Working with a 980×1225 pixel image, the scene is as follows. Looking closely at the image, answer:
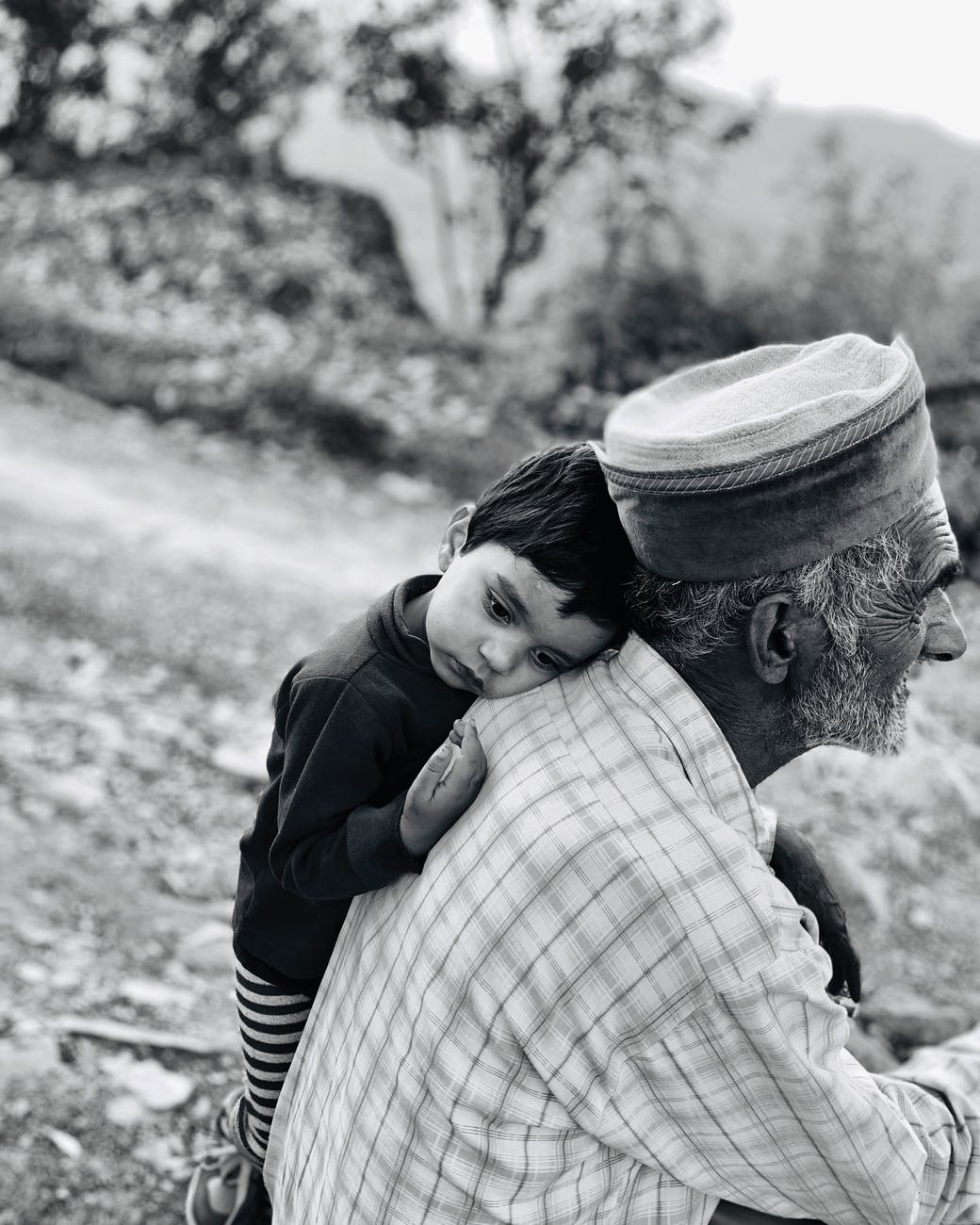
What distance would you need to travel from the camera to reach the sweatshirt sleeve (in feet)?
5.86

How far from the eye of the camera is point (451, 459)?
8344mm

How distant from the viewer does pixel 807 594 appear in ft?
5.79

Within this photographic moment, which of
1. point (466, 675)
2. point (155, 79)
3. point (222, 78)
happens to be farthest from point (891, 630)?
point (155, 79)

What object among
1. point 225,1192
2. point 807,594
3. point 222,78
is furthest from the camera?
point 222,78

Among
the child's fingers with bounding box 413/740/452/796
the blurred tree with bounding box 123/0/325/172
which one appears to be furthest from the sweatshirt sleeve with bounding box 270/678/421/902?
the blurred tree with bounding box 123/0/325/172

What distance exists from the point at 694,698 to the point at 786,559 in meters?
0.25

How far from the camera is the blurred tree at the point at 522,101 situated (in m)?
9.74

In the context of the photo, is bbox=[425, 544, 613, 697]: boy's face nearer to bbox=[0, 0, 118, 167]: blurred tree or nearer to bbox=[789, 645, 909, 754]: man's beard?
bbox=[789, 645, 909, 754]: man's beard

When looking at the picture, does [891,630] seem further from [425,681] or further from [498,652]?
[425,681]

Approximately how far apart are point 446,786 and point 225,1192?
1.39 meters

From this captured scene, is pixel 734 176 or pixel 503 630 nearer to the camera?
pixel 503 630

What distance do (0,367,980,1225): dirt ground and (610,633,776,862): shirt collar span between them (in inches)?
69.2

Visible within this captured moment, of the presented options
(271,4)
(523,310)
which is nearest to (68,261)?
(271,4)

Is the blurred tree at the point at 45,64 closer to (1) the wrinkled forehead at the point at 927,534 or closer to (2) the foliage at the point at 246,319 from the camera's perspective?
(2) the foliage at the point at 246,319
